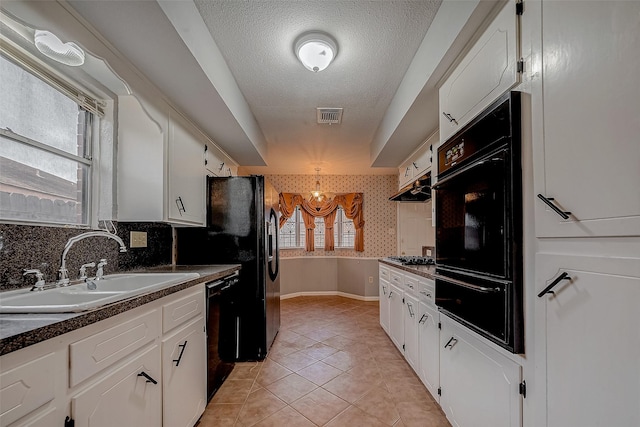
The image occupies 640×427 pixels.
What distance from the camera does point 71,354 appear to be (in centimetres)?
90

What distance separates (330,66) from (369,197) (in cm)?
372

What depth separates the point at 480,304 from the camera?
4.41ft

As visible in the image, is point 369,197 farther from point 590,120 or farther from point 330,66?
point 590,120

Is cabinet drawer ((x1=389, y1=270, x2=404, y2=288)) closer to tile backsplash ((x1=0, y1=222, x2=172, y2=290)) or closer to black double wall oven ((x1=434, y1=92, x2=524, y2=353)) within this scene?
black double wall oven ((x1=434, y1=92, x2=524, y2=353))

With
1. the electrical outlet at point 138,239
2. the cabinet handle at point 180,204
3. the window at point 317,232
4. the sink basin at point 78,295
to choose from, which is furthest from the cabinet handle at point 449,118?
the window at point 317,232

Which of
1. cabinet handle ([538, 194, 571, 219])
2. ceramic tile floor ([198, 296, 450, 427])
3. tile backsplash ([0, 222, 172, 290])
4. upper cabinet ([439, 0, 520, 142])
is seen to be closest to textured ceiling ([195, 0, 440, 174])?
upper cabinet ([439, 0, 520, 142])

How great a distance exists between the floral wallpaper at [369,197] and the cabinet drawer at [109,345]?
4421 mm

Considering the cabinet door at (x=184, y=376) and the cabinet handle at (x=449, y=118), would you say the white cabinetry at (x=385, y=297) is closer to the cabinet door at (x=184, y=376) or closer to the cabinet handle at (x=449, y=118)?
the cabinet handle at (x=449, y=118)

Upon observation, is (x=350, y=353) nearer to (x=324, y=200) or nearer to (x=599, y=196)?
(x=599, y=196)

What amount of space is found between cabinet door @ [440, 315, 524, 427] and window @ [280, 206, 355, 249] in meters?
4.11

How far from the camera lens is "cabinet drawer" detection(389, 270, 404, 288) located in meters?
2.72

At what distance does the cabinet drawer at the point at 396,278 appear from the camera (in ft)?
8.92

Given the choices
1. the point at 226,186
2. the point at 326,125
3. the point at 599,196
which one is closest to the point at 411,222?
the point at 326,125

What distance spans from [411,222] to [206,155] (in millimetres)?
3393
